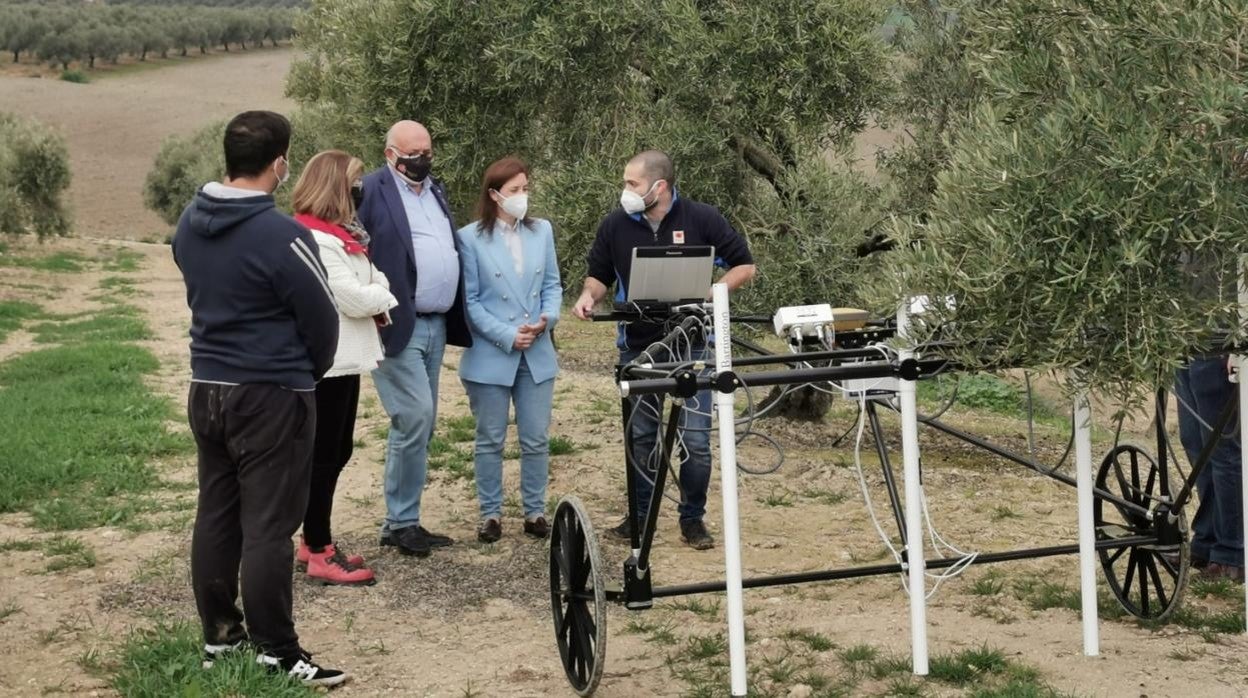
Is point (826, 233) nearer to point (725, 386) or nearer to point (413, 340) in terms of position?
point (413, 340)

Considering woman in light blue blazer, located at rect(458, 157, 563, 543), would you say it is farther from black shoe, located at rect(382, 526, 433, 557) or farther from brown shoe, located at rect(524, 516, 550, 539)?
black shoe, located at rect(382, 526, 433, 557)

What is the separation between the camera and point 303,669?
18.6 feet

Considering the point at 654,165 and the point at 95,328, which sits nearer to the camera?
the point at 654,165

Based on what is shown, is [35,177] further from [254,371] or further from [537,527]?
[254,371]

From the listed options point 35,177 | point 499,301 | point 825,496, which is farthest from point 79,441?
point 35,177

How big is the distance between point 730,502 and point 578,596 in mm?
1056

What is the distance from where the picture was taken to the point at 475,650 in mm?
6352

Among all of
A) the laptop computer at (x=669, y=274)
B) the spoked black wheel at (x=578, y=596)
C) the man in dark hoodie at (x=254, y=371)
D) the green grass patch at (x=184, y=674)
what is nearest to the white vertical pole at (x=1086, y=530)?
the spoked black wheel at (x=578, y=596)

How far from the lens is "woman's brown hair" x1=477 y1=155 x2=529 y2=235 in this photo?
25.2 feet

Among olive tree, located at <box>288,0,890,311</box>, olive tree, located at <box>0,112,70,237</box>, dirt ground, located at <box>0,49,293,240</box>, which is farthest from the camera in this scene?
dirt ground, located at <box>0,49,293,240</box>

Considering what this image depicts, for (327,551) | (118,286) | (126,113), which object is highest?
(126,113)

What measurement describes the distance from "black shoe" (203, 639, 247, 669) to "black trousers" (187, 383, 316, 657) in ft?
0.08

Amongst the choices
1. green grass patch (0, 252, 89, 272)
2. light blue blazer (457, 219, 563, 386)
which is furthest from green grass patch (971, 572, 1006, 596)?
green grass patch (0, 252, 89, 272)

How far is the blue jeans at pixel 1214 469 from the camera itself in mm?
7008
